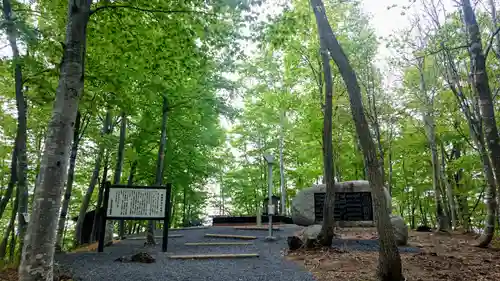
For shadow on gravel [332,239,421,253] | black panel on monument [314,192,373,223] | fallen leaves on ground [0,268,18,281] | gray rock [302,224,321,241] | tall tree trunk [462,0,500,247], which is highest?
tall tree trunk [462,0,500,247]

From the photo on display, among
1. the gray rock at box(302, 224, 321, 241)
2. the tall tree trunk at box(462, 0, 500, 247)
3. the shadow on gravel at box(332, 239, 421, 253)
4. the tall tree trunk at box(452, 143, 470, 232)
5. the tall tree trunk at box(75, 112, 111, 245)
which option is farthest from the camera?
the tall tree trunk at box(452, 143, 470, 232)

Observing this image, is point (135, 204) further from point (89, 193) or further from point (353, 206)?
point (353, 206)

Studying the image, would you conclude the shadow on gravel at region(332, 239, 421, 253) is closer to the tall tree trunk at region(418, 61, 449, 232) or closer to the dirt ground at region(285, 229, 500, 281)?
the dirt ground at region(285, 229, 500, 281)

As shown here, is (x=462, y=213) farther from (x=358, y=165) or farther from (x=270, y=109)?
(x=270, y=109)

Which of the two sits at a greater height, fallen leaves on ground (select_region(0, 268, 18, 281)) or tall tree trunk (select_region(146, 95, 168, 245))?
tall tree trunk (select_region(146, 95, 168, 245))

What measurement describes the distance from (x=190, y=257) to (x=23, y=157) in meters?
4.73

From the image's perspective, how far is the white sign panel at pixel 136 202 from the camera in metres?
8.31

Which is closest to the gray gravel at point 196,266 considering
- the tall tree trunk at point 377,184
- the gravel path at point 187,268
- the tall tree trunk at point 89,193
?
the gravel path at point 187,268

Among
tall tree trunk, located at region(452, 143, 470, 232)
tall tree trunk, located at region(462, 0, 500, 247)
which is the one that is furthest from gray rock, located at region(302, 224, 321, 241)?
tall tree trunk, located at region(452, 143, 470, 232)

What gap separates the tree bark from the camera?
3.49 meters

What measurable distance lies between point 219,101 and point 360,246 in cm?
631

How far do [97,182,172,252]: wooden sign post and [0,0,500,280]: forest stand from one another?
1.38 metres

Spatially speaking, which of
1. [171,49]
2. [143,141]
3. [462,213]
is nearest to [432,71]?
[462,213]

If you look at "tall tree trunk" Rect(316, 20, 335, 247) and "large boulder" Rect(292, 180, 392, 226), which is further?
"large boulder" Rect(292, 180, 392, 226)
